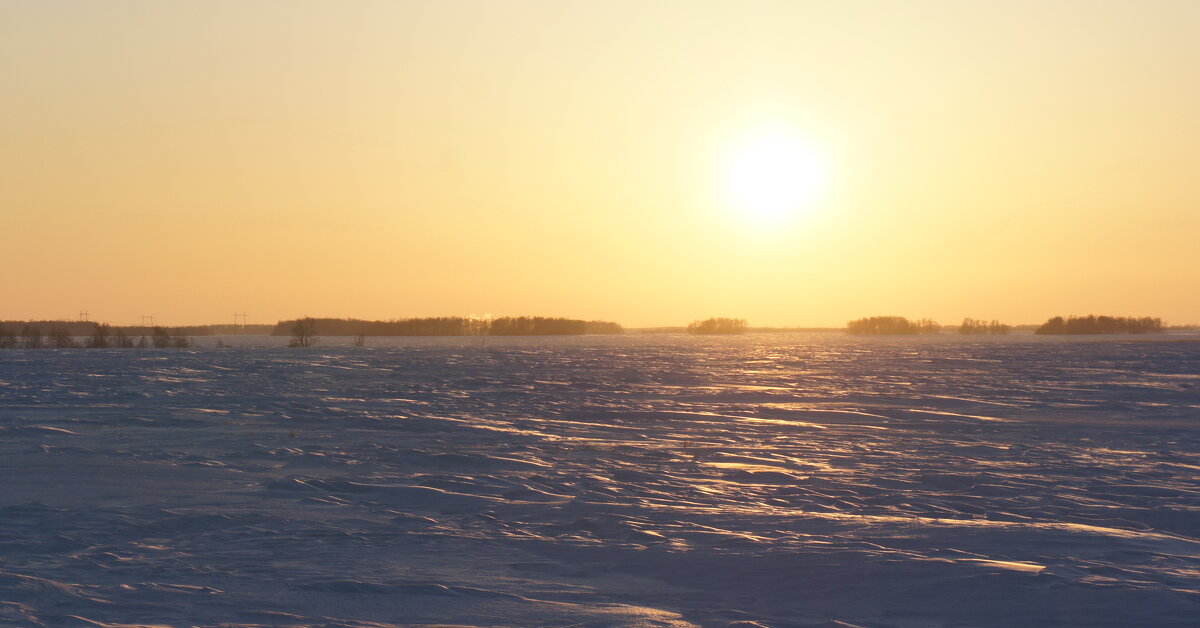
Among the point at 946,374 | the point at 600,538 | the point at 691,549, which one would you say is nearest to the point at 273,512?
the point at 600,538

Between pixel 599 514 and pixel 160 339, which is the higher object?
pixel 160 339

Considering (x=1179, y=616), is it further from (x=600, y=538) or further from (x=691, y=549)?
(x=600, y=538)

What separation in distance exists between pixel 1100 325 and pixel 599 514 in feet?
305

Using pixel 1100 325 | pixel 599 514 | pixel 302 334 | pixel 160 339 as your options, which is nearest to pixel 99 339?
pixel 160 339

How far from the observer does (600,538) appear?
6.97 metres

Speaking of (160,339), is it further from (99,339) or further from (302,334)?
(302,334)

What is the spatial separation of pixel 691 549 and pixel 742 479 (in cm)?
298

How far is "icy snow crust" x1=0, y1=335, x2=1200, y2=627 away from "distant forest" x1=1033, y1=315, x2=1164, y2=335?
80.1m

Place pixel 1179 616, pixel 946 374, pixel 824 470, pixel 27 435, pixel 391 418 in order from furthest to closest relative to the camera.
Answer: pixel 946 374, pixel 391 418, pixel 27 435, pixel 824 470, pixel 1179 616

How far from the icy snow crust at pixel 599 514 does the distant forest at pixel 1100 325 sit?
80.1 metres

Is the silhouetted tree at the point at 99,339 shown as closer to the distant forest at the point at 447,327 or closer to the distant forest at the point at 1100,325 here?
the distant forest at the point at 447,327

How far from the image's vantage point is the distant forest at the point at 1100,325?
289 ft

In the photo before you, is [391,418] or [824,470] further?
[391,418]

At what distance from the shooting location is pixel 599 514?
7797mm
